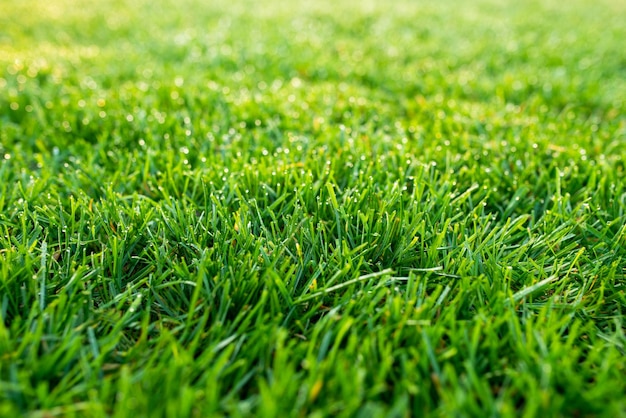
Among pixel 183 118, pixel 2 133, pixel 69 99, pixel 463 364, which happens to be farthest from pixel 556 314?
pixel 69 99

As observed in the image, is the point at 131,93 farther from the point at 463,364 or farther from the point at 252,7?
the point at 252,7

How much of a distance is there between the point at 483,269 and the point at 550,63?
3.00 m

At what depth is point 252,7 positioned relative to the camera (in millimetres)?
5832

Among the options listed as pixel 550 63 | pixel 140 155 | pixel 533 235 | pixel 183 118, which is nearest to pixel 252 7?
pixel 550 63

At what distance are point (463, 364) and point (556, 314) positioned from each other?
0.33m

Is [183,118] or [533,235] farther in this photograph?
[183,118]

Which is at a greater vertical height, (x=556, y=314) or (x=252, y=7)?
(x=252, y=7)

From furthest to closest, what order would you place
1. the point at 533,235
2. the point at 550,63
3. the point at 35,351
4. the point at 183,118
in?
the point at 550,63 < the point at 183,118 < the point at 533,235 < the point at 35,351

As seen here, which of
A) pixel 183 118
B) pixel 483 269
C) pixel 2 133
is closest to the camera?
pixel 483 269

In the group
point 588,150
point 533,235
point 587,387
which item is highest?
point 588,150

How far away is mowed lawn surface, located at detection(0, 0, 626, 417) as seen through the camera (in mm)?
1056

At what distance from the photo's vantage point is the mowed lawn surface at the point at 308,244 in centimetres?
106

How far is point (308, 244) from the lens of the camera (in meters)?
1.52

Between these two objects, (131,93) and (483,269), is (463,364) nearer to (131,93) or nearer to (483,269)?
(483,269)
